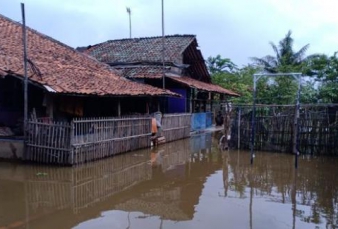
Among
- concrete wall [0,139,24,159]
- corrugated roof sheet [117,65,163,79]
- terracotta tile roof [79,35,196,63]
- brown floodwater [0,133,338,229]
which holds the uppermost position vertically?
terracotta tile roof [79,35,196,63]

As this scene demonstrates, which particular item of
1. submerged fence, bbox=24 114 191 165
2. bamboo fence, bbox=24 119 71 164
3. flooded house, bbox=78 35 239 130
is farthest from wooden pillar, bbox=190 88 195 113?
bamboo fence, bbox=24 119 71 164

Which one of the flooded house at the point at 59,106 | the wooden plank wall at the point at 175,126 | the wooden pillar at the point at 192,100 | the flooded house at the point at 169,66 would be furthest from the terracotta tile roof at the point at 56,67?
the wooden pillar at the point at 192,100

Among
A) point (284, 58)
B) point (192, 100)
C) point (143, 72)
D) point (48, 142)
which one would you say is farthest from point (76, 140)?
point (284, 58)

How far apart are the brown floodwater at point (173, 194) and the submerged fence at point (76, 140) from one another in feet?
1.36

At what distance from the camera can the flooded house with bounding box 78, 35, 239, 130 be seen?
70.0 feet

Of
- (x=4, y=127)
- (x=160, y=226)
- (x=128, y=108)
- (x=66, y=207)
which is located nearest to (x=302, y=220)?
(x=160, y=226)

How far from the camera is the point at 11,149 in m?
11.4

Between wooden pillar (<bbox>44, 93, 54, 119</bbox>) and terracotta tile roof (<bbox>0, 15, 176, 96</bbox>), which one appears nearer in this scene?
terracotta tile roof (<bbox>0, 15, 176, 96</bbox>)

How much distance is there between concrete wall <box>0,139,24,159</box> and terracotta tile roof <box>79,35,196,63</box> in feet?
38.7

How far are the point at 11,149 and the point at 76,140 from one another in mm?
2156

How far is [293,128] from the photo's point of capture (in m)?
13.1

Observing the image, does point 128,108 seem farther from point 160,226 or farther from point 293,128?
point 160,226

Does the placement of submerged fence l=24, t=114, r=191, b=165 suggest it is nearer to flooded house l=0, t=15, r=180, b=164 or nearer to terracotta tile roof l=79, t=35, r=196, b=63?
flooded house l=0, t=15, r=180, b=164

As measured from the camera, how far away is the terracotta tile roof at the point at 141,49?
22422 mm
